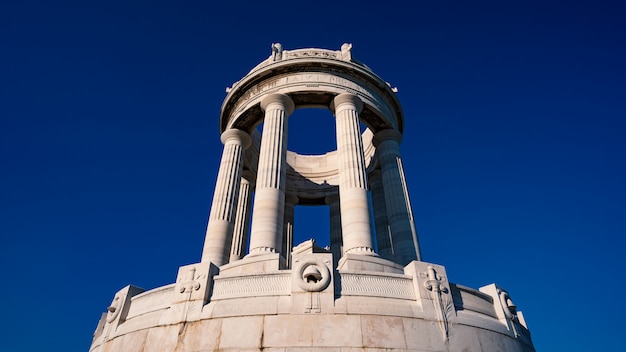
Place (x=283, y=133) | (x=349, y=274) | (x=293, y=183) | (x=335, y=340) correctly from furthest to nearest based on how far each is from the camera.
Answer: (x=293, y=183)
(x=283, y=133)
(x=349, y=274)
(x=335, y=340)

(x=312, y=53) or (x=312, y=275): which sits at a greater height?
(x=312, y=53)

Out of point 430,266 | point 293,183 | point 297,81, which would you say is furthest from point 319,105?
point 430,266

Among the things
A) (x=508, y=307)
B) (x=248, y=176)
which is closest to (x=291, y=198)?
(x=248, y=176)

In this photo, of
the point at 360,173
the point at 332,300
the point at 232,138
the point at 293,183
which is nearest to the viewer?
the point at 332,300

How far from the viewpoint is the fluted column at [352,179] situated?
918 inches

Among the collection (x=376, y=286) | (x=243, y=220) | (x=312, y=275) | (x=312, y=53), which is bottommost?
(x=376, y=286)

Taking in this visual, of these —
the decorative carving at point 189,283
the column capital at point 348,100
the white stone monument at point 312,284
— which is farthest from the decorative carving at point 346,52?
the decorative carving at point 189,283

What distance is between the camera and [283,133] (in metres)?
29.0

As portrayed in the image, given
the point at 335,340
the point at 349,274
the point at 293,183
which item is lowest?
the point at 335,340

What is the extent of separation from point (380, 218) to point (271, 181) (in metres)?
16.0

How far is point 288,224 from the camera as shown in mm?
42781

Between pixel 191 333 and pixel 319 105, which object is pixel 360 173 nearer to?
pixel 319 105

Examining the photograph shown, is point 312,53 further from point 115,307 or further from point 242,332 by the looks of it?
point 242,332

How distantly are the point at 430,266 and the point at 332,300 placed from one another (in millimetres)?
5590
